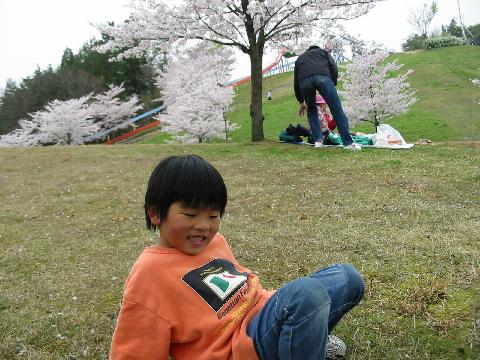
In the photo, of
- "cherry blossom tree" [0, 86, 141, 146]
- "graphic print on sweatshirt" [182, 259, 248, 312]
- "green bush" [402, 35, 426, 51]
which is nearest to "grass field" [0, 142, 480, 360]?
"graphic print on sweatshirt" [182, 259, 248, 312]

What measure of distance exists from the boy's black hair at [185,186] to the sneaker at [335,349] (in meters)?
1.13

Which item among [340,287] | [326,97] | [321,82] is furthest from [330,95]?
[340,287]

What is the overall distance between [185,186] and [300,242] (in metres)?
2.85

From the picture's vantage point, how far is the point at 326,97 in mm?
10586

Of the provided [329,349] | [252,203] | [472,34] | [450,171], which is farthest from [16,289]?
[472,34]

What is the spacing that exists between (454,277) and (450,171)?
15.7 feet

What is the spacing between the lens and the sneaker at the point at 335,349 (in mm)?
2674

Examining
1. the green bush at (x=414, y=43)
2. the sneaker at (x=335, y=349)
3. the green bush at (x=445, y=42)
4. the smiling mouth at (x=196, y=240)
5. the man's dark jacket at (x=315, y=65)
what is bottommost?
the sneaker at (x=335, y=349)

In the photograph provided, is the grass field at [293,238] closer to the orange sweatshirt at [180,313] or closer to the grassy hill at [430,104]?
the orange sweatshirt at [180,313]

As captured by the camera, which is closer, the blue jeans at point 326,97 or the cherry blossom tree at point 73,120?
the blue jeans at point 326,97

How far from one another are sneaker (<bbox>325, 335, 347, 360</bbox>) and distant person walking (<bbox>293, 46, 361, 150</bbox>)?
8471 mm

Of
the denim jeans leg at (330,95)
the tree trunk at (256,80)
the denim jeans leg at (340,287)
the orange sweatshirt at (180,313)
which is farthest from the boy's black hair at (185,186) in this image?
the tree trunk at (256,80)

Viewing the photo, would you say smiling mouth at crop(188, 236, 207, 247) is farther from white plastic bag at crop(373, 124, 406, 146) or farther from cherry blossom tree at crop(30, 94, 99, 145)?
cherry blossom tree at crop(30, 94, 99, 145)

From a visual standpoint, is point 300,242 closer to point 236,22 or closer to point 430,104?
point 236,22
